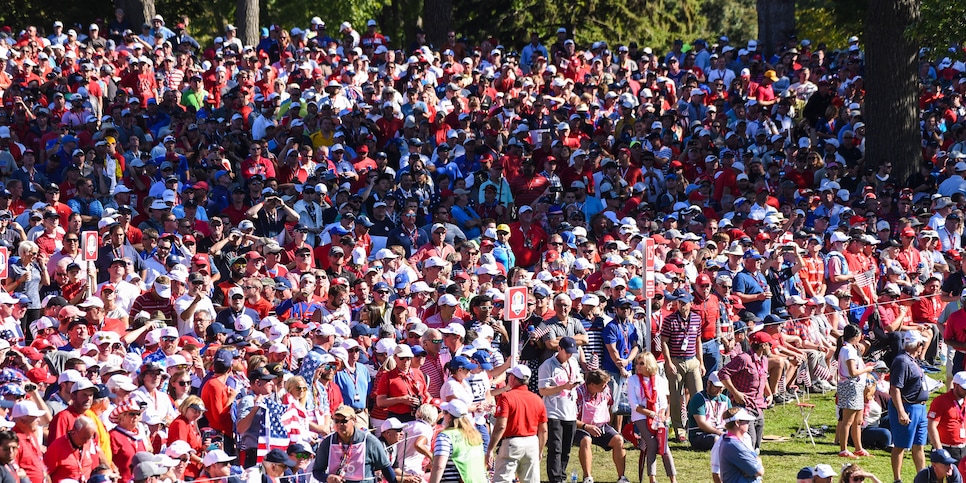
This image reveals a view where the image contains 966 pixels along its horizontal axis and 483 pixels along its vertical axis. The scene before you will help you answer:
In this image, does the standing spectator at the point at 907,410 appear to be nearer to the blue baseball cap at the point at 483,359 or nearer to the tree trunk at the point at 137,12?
the blue baseball cap at the point at 483,359

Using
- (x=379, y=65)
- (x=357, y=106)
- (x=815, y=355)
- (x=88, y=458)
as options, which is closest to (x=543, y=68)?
(x=379, y=65)

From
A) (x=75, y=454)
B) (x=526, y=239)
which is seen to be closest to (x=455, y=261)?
(x=526, y=239)

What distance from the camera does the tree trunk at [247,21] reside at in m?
31.0

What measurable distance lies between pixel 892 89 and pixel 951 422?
12068 mm

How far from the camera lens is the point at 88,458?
10.6 meters

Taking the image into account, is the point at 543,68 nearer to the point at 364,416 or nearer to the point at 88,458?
the point at 364,416

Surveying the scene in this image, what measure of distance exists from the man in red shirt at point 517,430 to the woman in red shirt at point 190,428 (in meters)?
2.70

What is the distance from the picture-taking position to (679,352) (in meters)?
16.3

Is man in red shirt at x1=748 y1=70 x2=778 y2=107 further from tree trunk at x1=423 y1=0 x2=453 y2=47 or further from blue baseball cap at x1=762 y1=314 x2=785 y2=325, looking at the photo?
blue baseball cap at x1=762 y1=314 x2=785 y2=325

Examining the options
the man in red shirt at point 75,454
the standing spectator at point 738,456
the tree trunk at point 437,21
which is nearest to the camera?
the man in red shirt at point 75,454

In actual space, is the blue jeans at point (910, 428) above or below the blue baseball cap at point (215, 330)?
below

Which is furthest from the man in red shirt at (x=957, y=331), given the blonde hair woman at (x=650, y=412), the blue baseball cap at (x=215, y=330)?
the blue baseball cap at (x=215, y=330)

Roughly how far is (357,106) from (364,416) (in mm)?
11353

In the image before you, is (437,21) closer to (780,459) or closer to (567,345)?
(780,459)
